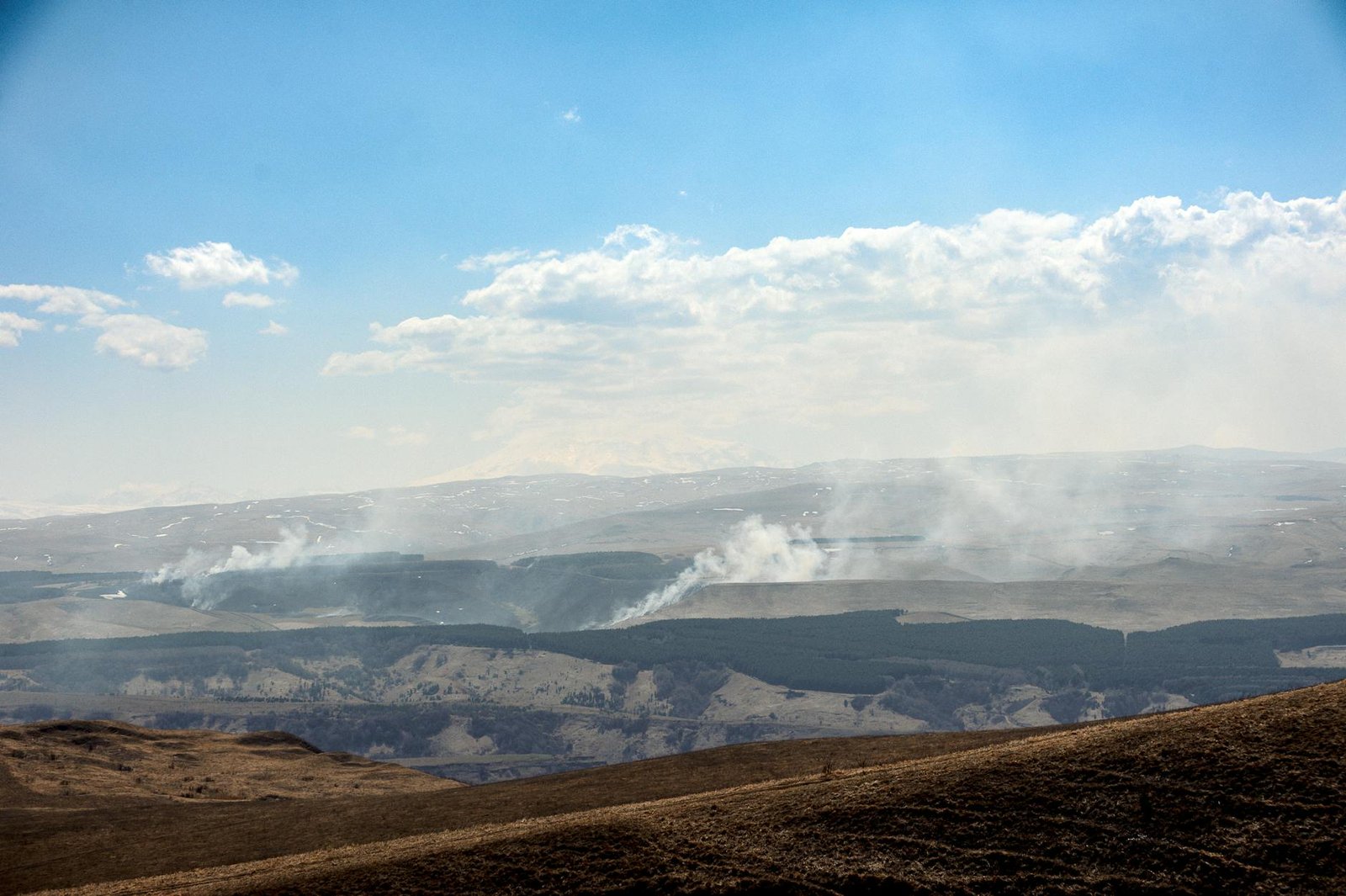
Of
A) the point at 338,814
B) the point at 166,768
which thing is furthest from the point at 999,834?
the point at 166,768

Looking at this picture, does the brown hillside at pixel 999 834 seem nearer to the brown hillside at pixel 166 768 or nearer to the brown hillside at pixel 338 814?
the brown hillside at pixel 338 814

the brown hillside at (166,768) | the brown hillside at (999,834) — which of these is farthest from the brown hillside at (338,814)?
the brown hillside at (999,834)

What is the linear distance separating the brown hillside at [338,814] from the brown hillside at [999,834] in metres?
8.59

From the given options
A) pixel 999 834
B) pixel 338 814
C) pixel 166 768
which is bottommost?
pixel 166 768

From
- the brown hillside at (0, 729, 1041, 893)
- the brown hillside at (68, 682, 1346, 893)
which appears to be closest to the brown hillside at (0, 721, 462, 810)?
the brown hillside at (0, 729, 1041, 893)

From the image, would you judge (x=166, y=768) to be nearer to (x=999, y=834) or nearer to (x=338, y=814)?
(x=338, y=814)

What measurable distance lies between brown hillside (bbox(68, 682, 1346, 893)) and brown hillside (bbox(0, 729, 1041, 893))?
859 centimetres

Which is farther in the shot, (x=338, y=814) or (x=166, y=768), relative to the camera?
(x=166, y=768)

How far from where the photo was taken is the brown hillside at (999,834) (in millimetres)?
27938

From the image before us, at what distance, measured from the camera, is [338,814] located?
5262 centimetres

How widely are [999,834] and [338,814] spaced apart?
34502mm

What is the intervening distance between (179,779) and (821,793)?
56.6 metres

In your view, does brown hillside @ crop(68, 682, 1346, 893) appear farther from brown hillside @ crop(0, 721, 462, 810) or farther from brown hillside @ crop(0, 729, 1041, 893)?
brown hillside @ crop(0, 721, 462, 810)

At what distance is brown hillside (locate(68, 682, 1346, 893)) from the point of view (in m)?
27.9
